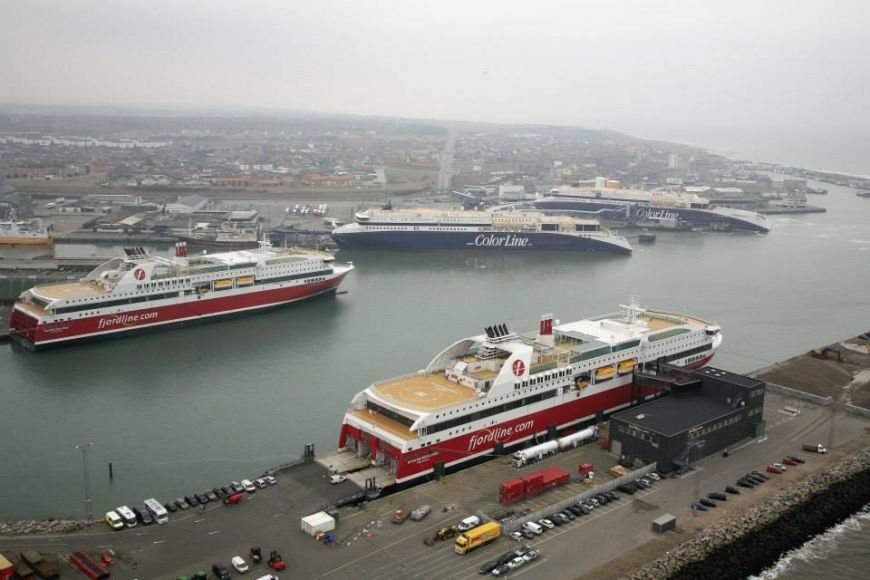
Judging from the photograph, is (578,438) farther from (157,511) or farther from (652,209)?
(652,209)

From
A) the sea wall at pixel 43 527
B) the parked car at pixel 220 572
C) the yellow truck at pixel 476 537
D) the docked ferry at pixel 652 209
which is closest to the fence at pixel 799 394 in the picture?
the yellow truck at pixel 476 537

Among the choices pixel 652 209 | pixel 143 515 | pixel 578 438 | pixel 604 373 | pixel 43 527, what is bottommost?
pixel 43 527

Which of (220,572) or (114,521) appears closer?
(220,572)

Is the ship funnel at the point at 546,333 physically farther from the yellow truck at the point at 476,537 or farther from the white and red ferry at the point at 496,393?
the yellow truck at the point at 476,537

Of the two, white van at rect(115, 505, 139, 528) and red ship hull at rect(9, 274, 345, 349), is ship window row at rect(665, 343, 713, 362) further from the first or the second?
red ship hull at rect(9, 274, 345, 349)

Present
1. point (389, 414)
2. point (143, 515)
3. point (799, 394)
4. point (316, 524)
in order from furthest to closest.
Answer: point (799, 394)
point (389, 414)
point (143, 515)
point (316, 524)

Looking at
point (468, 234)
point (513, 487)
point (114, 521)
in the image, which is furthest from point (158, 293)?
point (468, 234)

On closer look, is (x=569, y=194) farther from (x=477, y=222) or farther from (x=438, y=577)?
(x=438, y=577)
